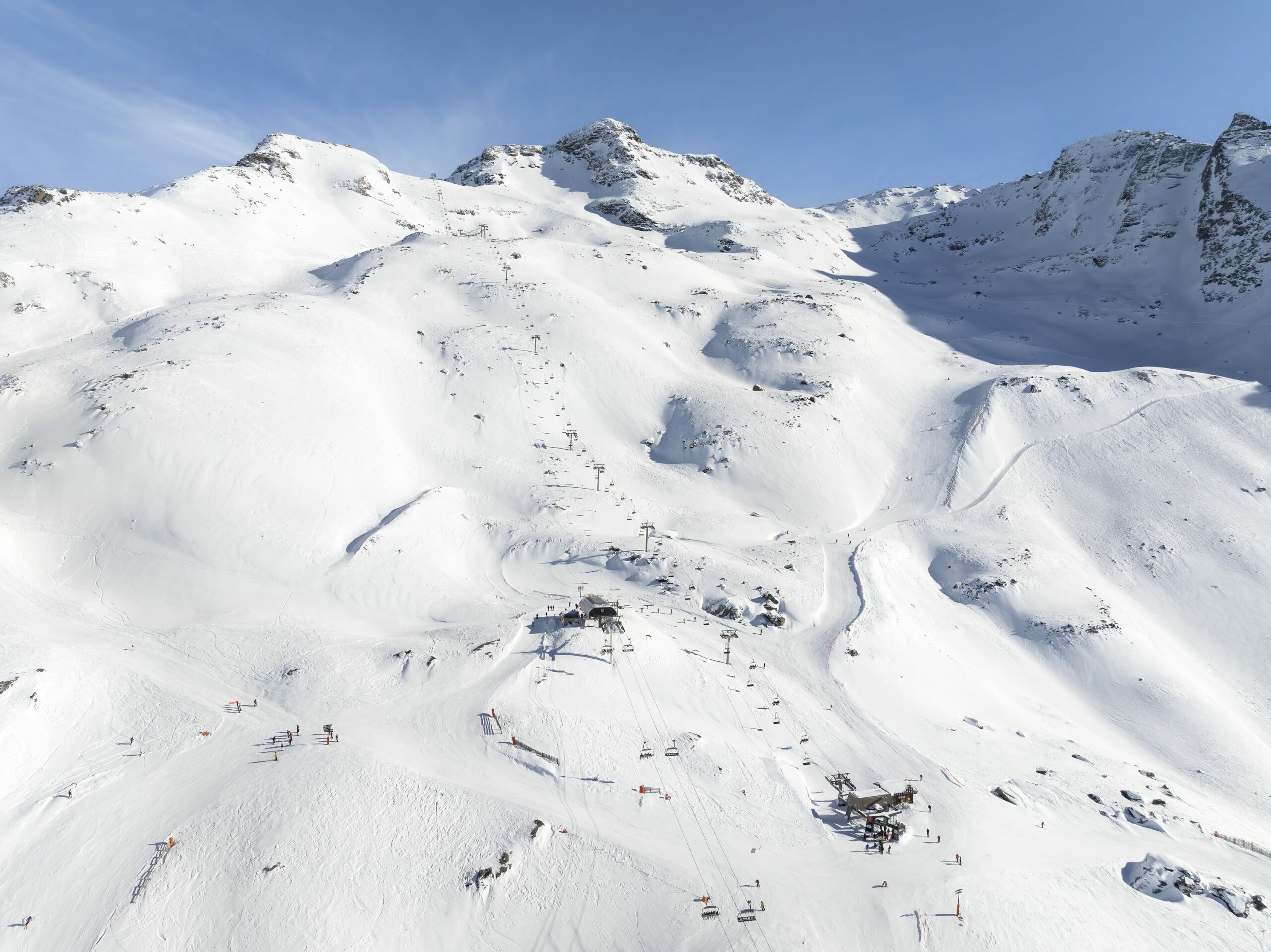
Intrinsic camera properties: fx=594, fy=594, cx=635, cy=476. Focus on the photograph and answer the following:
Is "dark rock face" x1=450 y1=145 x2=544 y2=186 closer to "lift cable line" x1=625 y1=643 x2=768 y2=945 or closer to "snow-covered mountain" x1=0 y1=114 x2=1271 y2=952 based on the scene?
"snow-covered mountain" x1=0 y1=114 x2=1271 y2=952

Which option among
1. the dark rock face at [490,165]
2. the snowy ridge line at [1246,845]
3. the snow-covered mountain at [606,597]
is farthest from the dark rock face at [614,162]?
the snowy ridge line at [1246,845]

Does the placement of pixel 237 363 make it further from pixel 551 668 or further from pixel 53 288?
pixel 551 668

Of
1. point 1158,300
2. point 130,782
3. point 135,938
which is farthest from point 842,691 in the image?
point 1158,300

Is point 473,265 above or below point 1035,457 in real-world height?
above

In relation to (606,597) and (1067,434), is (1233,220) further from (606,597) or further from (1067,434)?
(606,597)

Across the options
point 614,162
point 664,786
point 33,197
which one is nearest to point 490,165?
point 614,162
